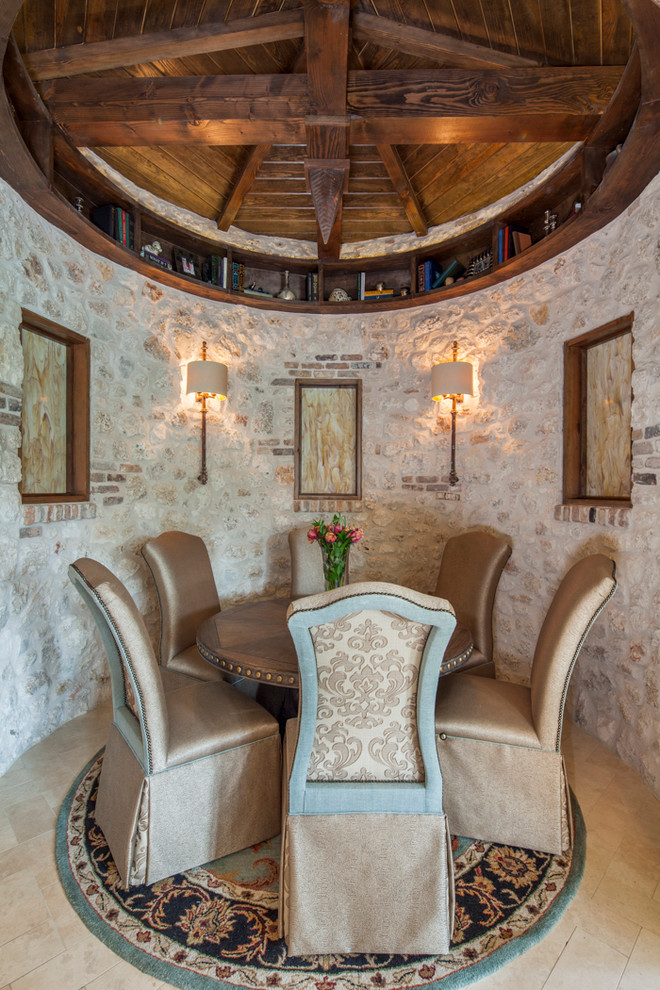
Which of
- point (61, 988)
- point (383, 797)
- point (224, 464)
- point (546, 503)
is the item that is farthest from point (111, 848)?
point (546, 503)

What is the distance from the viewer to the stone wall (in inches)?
84.0

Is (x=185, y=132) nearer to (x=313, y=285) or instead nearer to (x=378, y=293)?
(x=313, y=285)

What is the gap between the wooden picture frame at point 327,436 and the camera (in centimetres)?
363

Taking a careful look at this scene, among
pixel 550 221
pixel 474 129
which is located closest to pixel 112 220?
pixel 474 129

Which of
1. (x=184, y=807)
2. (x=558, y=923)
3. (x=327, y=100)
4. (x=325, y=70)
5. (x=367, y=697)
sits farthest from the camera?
(x=327, y=100)

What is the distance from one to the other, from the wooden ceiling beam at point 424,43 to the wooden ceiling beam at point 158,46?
0.98 ft

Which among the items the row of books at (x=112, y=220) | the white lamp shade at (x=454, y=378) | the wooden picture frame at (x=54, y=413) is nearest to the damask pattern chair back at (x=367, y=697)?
the wooden picture frame at (x=54, y=413)

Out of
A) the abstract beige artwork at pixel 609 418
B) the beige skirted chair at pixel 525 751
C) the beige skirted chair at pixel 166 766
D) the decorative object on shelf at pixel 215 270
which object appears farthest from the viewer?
the decorative object on shelf at pixel 215 270

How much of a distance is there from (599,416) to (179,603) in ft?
7.88

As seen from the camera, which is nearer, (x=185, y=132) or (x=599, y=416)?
(x=185, y=132)

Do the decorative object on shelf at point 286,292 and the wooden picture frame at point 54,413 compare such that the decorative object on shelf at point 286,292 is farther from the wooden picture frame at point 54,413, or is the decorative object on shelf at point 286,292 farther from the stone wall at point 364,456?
the wooden picture frame at point 54,413

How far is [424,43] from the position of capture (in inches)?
83.1

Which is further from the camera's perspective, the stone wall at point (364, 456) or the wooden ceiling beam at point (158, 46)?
the stone wall at point (364, 456)

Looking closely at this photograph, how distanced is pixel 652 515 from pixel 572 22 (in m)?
2.10
